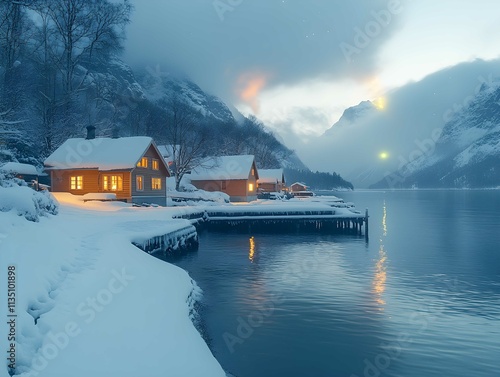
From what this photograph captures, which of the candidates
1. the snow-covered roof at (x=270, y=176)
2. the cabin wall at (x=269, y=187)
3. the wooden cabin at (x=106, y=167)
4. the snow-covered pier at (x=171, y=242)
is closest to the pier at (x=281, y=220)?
the wooden cabin at (x=106, y=167)

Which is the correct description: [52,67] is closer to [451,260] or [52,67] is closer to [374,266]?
[374,266]

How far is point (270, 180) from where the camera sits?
9350 cm

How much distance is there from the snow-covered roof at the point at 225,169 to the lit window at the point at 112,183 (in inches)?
983

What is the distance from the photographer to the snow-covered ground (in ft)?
25.7

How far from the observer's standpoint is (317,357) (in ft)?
40.0

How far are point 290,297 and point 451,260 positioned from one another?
16309mm

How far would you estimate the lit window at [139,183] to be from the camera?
1678 inches

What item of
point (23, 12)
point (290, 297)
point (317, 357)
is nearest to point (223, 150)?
point (23, 12)

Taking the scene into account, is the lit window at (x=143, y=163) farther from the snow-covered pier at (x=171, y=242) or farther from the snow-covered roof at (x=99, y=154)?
the snow-covered pier at (x=171, y=242)

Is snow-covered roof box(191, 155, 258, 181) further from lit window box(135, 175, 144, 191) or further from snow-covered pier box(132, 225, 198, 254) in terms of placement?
snow-covered pier box(132, 225, 198, 254)

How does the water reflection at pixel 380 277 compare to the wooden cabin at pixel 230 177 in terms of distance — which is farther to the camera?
the wooden cabin at pixel 230 177

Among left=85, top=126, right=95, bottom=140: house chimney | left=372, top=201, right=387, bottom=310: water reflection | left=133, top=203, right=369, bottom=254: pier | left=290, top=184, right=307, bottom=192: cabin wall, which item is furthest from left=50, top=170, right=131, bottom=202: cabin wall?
left=290, top=184, right=307, bottom=192: cabin wall

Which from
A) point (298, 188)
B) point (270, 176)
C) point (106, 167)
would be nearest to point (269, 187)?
point (270, 176)

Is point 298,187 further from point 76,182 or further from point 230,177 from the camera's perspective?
point 76,182
